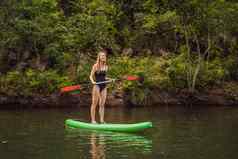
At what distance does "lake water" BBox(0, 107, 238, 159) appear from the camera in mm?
11258

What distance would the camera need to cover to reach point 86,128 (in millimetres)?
15336

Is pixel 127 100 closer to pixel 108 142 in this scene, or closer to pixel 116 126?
pixel 116 126

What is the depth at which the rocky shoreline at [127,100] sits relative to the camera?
2273cm

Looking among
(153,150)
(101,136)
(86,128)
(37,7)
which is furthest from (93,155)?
(37,7)

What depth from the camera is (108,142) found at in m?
13.0

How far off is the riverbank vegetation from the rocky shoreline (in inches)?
8.6

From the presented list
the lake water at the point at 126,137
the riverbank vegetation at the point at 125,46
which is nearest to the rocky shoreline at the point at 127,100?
the riverbank vegetation at the point at 125,46

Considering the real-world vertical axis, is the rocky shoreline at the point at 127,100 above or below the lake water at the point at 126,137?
above

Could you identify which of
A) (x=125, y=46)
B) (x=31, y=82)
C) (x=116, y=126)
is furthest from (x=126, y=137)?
(x=125, y=46)

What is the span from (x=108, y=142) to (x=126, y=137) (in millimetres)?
1005

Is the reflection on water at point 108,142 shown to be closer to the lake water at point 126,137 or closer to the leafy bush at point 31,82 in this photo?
the lake water at point 126,137

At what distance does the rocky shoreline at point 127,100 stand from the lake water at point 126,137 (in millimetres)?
3057

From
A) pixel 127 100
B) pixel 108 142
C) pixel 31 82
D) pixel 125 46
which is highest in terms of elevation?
pixel 125 46

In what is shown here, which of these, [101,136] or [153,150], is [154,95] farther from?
[153,150]
